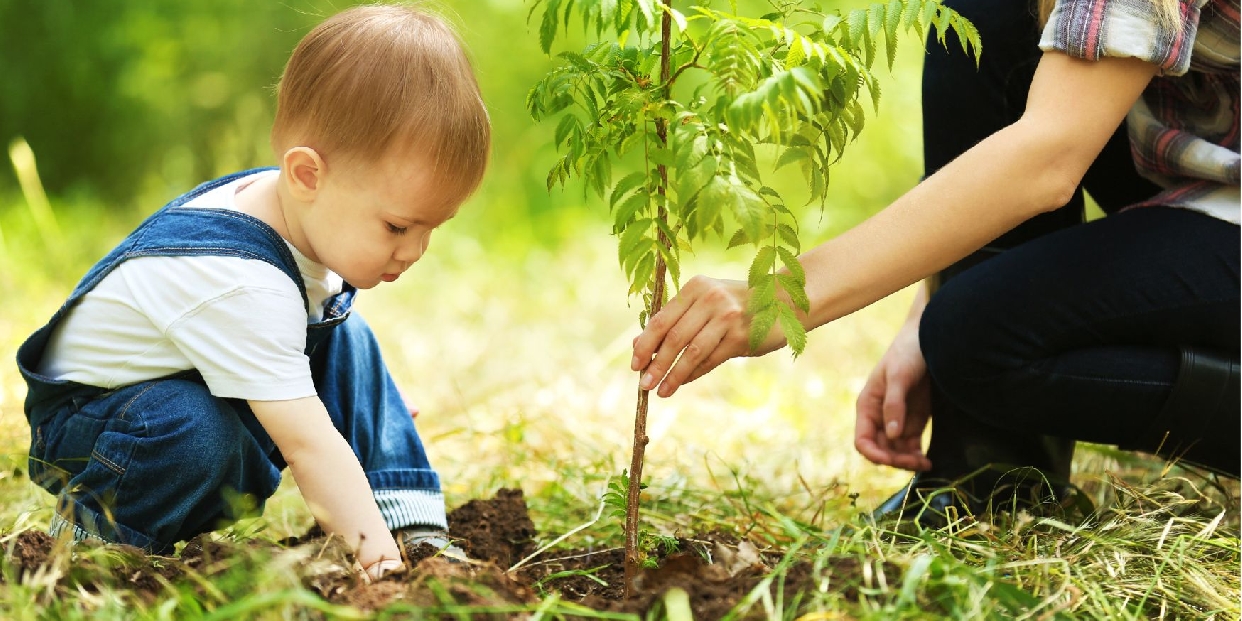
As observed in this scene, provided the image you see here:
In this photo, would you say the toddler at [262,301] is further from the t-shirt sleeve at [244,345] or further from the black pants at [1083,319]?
the black pants at [1083,319]

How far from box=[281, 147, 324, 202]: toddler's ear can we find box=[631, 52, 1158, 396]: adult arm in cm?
52

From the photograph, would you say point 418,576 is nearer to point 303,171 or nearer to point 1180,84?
point 303,171

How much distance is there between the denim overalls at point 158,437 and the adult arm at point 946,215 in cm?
57

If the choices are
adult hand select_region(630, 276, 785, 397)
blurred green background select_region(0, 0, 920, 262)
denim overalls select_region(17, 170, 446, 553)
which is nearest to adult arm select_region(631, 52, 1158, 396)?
adult hand select_region(630, 276, 785, 397)

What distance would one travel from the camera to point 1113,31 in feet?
4.74

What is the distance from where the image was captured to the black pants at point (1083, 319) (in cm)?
173

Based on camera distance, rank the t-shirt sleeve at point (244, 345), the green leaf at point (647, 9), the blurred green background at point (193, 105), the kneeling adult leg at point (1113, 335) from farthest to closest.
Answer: the blurred green background at point (193, 105), the kneeling adult leg at point (1113, 335), the t-shirt sleeve at point (244, 345), the green leaf at point (647, 9)

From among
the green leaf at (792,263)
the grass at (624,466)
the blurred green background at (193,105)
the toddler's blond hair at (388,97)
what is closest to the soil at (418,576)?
the grass at (624,466)

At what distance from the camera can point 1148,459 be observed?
2377 millimetres

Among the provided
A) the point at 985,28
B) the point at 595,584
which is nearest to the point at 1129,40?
the point at 985,28

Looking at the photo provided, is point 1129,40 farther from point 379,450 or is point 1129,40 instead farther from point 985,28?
point 379,450

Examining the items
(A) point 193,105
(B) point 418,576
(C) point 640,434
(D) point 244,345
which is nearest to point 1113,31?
(C) point 640,434

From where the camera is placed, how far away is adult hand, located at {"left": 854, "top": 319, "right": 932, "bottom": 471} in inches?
81.1

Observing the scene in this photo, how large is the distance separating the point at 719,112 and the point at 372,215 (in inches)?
23.0
